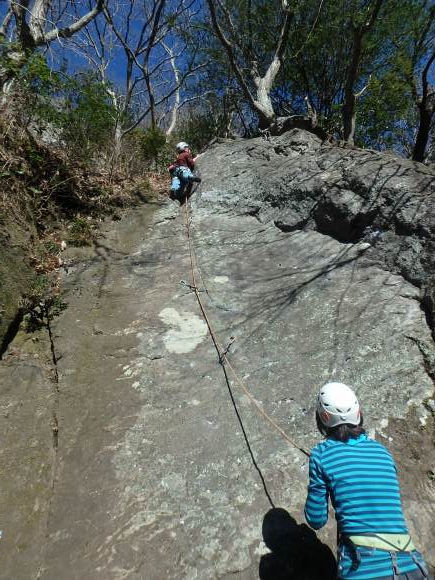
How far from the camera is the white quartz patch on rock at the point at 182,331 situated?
4.15 metres

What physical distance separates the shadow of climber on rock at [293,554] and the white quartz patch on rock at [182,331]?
1.93 meters

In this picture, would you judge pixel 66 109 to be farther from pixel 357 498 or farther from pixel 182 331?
pixel 357 498

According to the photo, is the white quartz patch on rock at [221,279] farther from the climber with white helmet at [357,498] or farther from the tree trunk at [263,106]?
the tree trunk at [263,106]

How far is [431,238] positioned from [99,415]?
12.7ft

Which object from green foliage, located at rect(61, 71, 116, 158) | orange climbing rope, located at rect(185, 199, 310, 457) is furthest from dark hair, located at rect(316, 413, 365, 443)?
green foliage, located at rect(61, 71, 116, 158)

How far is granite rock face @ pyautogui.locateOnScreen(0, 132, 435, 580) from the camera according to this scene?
102 inches

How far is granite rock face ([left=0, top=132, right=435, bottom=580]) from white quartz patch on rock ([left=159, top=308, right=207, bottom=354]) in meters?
0.02

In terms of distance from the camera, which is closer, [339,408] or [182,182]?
[339,408]

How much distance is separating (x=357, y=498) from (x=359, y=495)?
0.06 ft

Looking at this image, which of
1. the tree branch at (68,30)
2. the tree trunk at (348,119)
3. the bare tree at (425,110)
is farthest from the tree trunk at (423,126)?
the tree branch at (68,30)

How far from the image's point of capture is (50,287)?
4.83 meters

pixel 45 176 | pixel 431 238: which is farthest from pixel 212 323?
pixel 45 176

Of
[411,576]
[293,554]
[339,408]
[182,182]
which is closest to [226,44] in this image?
[182,182]

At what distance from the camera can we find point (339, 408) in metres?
2.17
